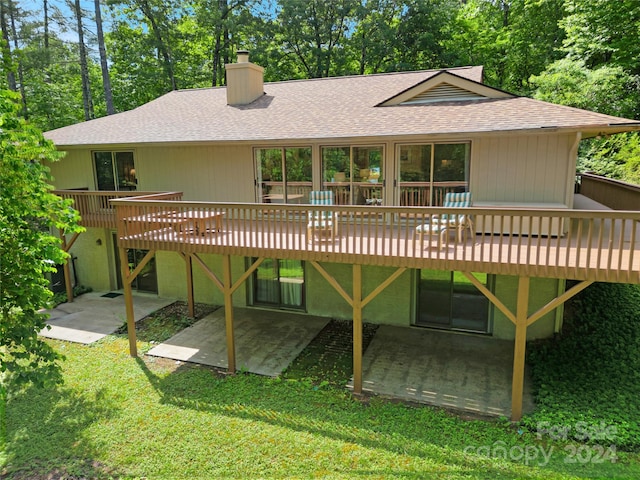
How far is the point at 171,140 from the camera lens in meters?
10.6

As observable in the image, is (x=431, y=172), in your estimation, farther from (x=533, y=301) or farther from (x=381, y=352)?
(x=381, y=352)

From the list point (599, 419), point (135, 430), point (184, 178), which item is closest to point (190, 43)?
point (184, 178)

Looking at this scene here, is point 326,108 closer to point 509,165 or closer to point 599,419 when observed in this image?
point 509,165

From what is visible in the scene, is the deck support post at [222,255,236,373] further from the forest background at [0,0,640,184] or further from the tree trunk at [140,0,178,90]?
the tree trunk at [140,0,178,90]

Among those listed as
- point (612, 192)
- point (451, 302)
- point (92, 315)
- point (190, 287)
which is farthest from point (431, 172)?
point (92, 315)

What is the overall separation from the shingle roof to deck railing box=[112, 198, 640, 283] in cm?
197

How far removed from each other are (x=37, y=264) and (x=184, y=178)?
19.5ft

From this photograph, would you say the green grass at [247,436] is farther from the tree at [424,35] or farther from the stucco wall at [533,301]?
the tree at [424,35]

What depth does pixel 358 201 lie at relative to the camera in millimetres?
10133

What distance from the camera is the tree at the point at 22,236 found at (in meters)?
5.54

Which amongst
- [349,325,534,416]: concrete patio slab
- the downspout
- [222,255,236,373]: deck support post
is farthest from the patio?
the downspout

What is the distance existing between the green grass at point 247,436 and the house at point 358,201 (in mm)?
902

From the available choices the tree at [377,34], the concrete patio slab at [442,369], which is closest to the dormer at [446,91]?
the concrete patio slab at [442,369]

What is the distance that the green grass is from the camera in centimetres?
546
